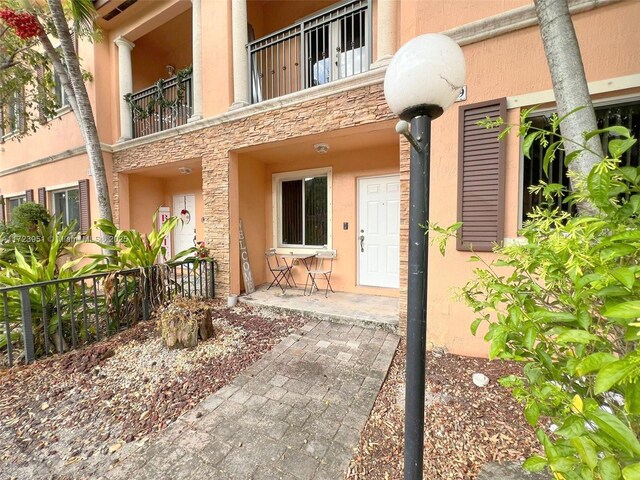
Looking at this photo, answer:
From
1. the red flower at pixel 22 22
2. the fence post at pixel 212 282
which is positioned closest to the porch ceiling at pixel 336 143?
the fence post at pixel 212 282

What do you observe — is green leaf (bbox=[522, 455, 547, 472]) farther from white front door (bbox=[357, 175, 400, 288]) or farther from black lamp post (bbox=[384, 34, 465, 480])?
white front door (bbox=[357, 175, 400, 288])

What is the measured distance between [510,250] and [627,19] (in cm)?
311

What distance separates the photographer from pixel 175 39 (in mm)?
7039

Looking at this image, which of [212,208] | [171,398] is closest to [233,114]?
[212,208]

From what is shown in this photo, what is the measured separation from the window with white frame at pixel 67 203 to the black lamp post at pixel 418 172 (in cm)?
923

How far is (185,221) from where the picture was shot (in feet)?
23.5

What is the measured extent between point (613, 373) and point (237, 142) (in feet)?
16.6

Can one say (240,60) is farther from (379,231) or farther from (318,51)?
(379,231)

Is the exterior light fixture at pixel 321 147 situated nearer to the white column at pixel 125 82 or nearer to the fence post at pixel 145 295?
the fence post at pixel 145 295

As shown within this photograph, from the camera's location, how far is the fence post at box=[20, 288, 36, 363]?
3029 millimetres

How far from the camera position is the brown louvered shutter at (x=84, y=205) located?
21.5ft

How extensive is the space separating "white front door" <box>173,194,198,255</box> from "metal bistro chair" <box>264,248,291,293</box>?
2.45m

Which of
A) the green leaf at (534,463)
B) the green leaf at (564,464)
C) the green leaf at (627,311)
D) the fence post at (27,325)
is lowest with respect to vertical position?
the fence post at (27,325)

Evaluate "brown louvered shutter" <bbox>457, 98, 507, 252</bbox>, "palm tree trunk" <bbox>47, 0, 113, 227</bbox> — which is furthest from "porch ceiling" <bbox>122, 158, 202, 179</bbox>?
"brown louvered shutter" <bbox>457, 98, 507, 252</bbox>
